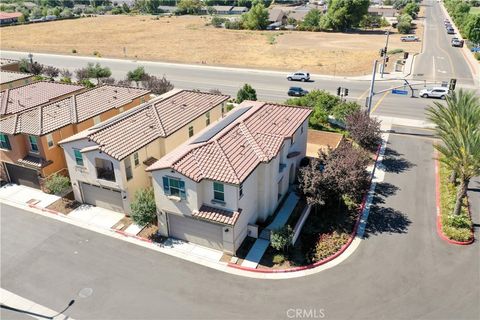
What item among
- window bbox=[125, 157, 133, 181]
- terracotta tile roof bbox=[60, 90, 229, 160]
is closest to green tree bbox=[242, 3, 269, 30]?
terracotta tile roof bbox=[60, 90, 229, 160]

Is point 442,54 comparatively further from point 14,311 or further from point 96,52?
point 14,311

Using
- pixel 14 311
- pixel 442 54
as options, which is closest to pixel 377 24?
pixel 442 54

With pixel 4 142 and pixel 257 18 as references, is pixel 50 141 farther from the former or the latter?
pixel 257 18

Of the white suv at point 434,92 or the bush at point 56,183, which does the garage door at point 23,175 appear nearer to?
the bush at point 56,183

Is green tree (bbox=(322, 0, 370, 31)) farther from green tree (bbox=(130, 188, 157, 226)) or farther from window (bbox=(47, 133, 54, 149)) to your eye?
green tree (bbox=(130, 188, 157, 226))

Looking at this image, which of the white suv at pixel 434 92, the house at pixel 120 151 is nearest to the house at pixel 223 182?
the house at pixel 120 151
